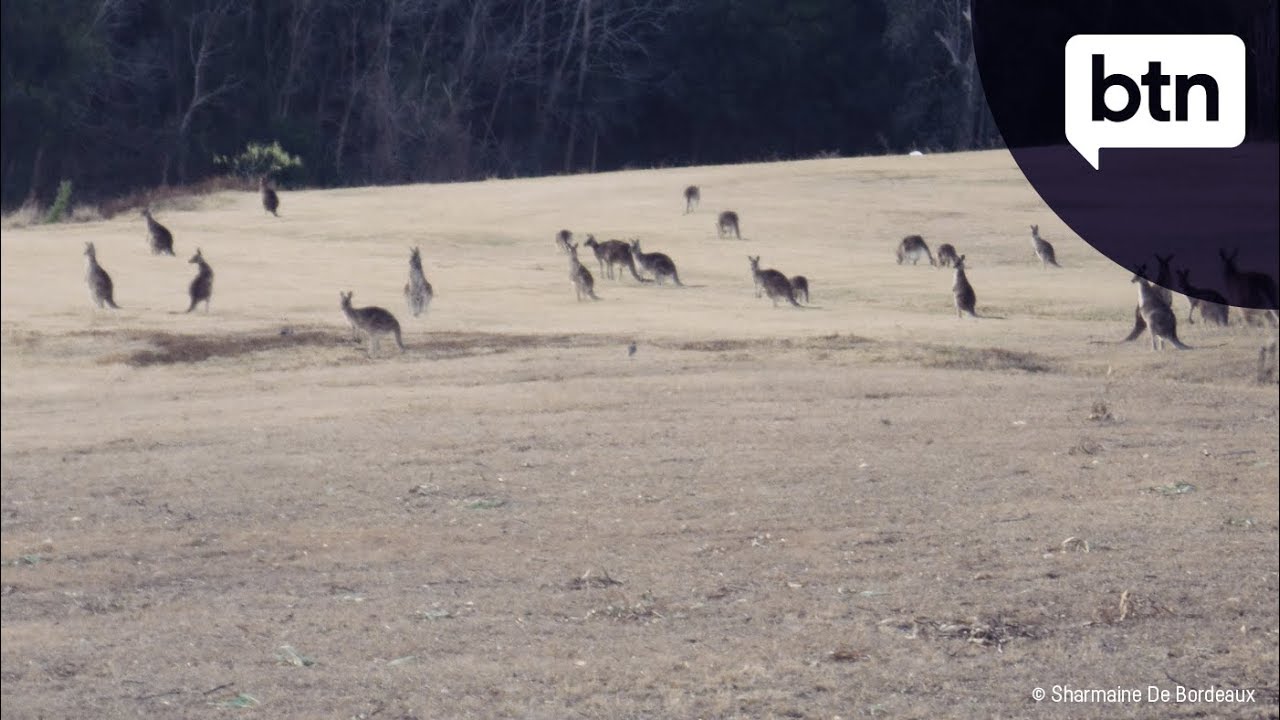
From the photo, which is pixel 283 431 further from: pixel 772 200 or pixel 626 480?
pixel 772 200

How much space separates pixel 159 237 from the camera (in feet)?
54.4

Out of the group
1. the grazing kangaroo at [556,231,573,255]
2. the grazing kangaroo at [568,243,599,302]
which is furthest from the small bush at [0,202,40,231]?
the grazing kangaroo at [556,231,573,255]

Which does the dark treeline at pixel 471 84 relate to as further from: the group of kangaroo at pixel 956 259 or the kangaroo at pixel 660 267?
the kangaroo at pixel 660 267

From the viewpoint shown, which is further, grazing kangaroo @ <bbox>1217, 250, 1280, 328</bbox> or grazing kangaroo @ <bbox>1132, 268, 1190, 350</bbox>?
grazing kangaroo @ <bbox>1132, 268, 1190, 350</bbox>

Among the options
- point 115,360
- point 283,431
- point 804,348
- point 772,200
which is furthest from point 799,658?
point 772,200

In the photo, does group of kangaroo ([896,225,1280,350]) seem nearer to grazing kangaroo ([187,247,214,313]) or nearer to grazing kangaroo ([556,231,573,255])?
grazing kangaroo ([556,231,573,255])

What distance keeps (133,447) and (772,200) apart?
10139mm

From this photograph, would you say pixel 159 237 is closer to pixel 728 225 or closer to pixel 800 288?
pixel 728 225

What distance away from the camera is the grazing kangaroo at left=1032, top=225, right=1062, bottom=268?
→ 13.1 meters

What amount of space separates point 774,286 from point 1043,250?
8.81 ft

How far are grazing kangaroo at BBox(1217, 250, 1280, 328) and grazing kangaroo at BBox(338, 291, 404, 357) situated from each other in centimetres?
686

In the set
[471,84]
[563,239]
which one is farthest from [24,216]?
[471,84]

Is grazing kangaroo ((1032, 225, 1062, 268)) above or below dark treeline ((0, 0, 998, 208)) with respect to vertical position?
below

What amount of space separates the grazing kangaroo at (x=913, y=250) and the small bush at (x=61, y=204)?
8.16 meters
